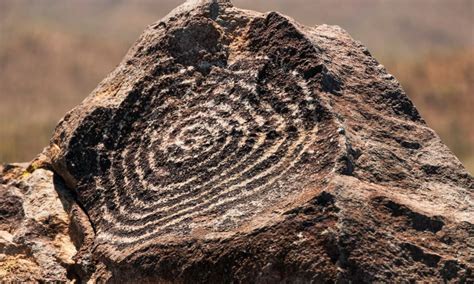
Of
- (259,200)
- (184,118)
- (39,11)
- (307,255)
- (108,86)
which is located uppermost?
(39,11)

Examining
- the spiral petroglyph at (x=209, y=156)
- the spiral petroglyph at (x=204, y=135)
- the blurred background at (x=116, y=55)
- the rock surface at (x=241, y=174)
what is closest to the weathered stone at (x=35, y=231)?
the rock surface at (x=241, y=174)

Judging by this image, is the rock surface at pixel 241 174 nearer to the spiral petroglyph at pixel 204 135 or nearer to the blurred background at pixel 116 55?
the spiral petroglyph at pixel 204 135

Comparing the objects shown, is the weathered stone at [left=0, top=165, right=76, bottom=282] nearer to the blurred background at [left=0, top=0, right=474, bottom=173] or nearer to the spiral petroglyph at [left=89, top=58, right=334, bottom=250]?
the spiral petroglyph at [left=89, top=58, right=334, bottom=250]

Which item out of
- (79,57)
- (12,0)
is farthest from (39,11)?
(79,57)

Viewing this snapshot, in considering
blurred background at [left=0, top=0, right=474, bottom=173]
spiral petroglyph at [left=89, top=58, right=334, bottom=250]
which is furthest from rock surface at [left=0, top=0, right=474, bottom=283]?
blurred background at [left=0, top=0, right=474, bottom=173]

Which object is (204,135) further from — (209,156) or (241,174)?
(241,174)

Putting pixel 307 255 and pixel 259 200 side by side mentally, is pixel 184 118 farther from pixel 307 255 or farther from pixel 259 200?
pixel 307 255
